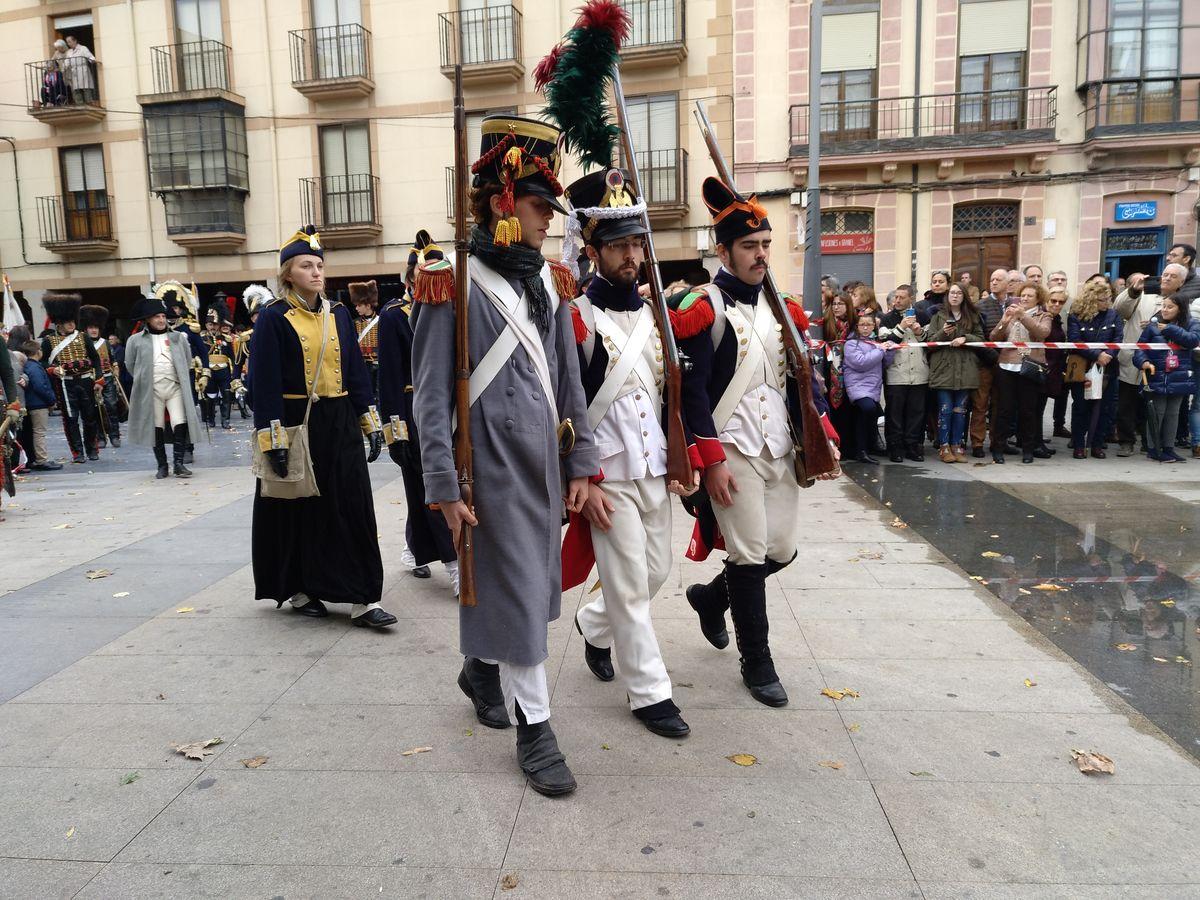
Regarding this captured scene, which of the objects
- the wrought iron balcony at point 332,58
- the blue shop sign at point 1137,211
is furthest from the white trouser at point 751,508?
the wrought iron balcony at point 332,58

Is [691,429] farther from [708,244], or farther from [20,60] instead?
[20,60]

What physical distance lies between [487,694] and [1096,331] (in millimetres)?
8897

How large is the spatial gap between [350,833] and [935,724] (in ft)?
7.20

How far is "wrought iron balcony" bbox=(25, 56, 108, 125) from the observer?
2288 centimetres

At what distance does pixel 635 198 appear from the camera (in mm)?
3564

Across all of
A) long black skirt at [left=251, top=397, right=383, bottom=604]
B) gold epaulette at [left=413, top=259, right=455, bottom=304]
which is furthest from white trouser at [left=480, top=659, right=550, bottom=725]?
long black skirt at [left=251, top=397, right=383, bottom=604]

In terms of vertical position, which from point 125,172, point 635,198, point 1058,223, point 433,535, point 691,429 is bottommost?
point 433,535

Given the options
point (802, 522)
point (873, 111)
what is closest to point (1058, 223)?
point (873, 111)

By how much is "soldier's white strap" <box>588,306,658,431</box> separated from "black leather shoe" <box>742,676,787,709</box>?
1.31 m

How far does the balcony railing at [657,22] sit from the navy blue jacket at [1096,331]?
12835mm

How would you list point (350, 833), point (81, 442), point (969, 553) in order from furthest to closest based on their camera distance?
point (81, 442) → point (969, 553) → point (350, 833)

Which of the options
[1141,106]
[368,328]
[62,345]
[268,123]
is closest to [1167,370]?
[368,328]

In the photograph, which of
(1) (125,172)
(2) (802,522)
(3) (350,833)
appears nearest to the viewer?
(3) (350,833)

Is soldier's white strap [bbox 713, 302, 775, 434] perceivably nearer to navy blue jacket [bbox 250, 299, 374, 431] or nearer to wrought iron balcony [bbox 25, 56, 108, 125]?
navy blue jacket [bbox 250, 299, 374, 431]
